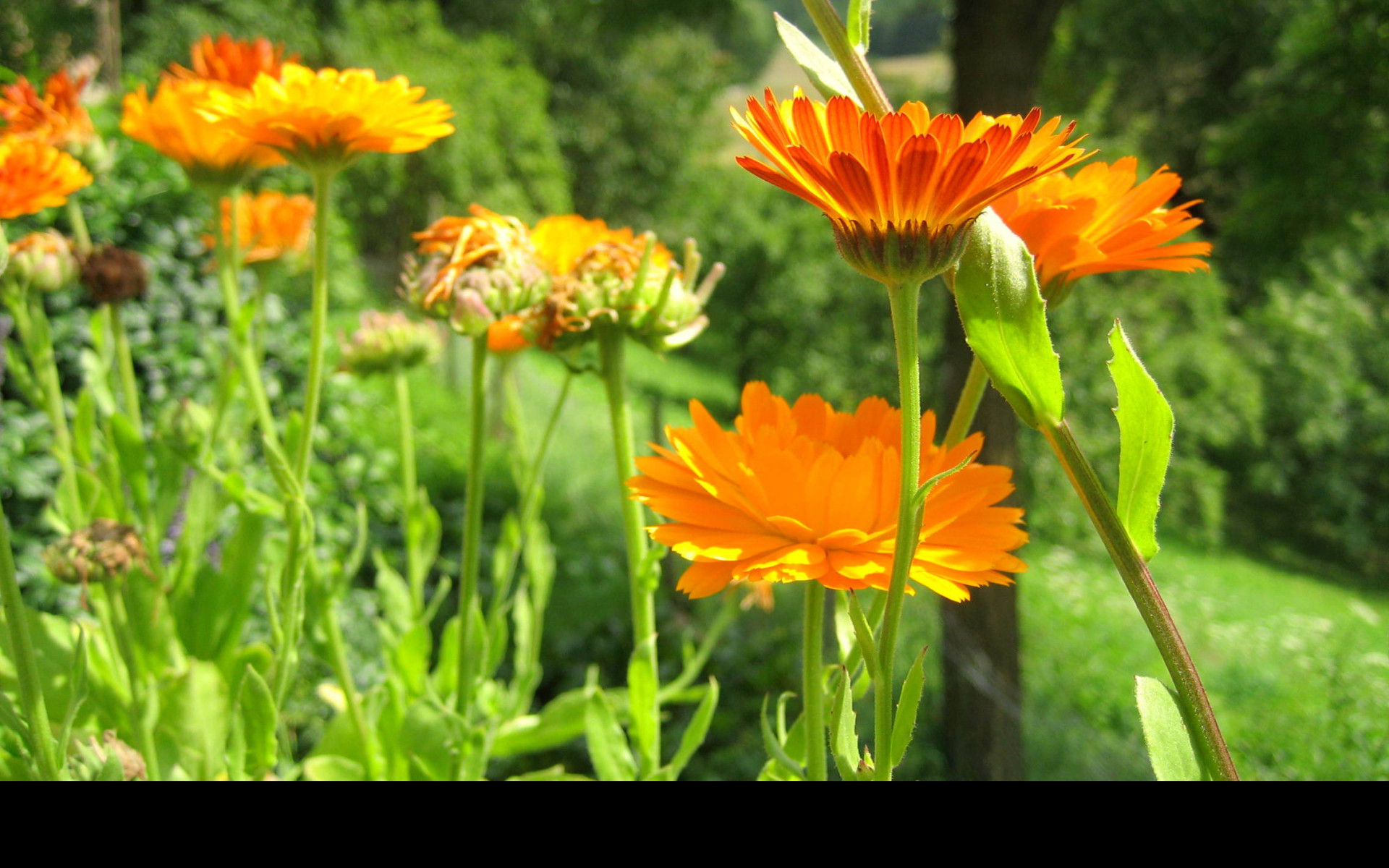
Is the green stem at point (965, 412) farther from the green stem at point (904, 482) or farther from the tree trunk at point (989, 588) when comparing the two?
the tree trunk at point (989, 588)

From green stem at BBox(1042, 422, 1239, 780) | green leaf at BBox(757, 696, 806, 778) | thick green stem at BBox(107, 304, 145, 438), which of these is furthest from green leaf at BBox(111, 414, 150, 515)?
green stem at BBox(1042, 422, 1239, 780)

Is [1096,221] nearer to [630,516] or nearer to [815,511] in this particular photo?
[815,511]

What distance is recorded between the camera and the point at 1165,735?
227 millimetres

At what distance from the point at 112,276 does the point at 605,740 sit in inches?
18.5

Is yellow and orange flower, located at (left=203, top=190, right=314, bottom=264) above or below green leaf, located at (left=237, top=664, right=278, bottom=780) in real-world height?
above

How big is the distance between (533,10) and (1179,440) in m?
7.70

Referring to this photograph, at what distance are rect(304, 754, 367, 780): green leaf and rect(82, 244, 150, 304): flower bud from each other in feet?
1.13

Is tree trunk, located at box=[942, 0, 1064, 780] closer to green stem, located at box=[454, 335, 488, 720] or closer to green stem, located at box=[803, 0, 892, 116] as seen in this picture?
green stem, located at box=[454, 335, 488, 720]

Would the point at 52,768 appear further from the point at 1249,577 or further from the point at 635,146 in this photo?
the point at 635,146

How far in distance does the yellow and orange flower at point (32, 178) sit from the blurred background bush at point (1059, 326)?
11.8 inches

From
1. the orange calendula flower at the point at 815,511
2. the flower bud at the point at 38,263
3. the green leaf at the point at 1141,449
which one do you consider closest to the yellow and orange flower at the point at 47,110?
the flower bud at the point at 38,263

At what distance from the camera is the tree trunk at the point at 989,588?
1.79 meters

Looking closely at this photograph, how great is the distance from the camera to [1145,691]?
225 mm

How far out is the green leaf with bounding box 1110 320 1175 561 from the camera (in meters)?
0.24
